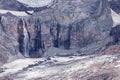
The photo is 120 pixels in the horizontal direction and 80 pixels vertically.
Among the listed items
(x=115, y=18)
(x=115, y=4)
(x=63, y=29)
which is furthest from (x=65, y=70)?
(x=115, y=4)

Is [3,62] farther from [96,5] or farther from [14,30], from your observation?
[96,5]

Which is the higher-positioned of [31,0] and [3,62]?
[31,0]

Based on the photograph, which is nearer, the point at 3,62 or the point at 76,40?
the point at 3,62

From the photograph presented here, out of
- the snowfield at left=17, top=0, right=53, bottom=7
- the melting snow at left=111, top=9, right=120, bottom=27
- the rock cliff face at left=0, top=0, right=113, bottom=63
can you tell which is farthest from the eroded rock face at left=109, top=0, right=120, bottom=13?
the snowfield at left=17, top=0, right=53, bottom=7

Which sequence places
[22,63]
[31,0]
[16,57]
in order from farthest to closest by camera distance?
[31,0], [16,57], [22,63]

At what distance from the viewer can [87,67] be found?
3181 centimetres

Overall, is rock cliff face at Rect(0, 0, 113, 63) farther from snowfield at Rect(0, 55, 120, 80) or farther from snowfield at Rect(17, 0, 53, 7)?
snowfield at Rect(0, 55, 120, 80)

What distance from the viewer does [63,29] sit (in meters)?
49.7

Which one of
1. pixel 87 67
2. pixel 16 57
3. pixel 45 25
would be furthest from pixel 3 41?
pixel 87 67

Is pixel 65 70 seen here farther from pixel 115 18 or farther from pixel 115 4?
pixel 115 4

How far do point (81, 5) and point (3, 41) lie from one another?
8900 millimetres

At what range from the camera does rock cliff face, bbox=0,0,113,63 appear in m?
48.6

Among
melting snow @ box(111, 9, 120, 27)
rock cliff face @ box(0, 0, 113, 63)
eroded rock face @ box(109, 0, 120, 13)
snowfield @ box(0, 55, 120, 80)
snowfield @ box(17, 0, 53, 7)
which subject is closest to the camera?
snowfield @ box(0, 55, 120, 80)

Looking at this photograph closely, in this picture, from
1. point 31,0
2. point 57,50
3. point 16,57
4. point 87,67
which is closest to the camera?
point 87,67
